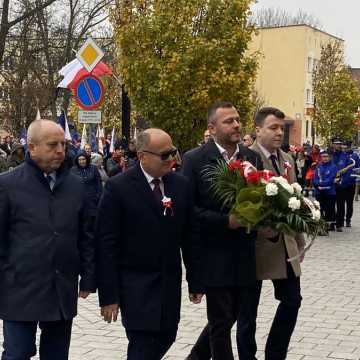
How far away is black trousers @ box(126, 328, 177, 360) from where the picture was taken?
4824mm

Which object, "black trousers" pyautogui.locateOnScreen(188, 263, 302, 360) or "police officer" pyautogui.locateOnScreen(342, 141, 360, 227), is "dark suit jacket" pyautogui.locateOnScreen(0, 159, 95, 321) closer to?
"black trousers" pyautogui.locateOnScreen(188, 263, 302, 360)

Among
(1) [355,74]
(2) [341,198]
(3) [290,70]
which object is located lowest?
(2) [341,198]

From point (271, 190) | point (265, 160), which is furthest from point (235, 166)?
point (265, 160)

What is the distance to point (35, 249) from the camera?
464 cm

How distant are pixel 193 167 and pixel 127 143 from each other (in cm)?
1312

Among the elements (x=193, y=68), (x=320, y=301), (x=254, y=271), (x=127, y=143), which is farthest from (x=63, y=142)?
(x=193, y=68)

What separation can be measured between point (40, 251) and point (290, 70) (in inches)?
2570

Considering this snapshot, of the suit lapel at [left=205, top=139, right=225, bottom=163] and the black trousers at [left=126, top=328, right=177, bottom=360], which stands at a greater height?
the suit lapel at [left=205, top=139, right=225, bottom=163]

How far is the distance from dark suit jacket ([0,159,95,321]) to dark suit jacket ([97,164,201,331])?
0.70ft

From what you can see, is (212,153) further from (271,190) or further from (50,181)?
(50,181)

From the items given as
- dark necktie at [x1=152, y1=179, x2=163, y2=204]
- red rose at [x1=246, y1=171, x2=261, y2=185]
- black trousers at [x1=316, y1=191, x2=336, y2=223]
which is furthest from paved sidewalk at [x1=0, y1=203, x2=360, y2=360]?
black trousers at [x1=316, y1=191, x2=336, y2=223]

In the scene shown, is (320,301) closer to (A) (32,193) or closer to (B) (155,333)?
(B) (155,333)

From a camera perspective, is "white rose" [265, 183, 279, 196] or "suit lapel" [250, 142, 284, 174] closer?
"white rose" [265, 183, 279, 196]

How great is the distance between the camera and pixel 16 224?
4.69 m
